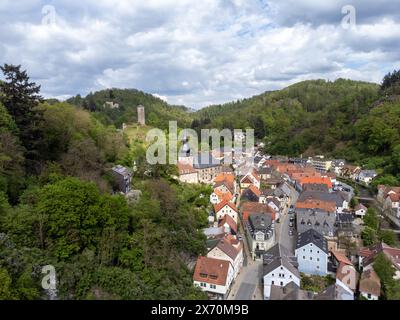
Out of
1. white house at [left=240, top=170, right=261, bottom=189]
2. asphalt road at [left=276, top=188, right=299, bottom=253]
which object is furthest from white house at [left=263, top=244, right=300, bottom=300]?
white house at [left=240, top=170, right=261, bottom=189]

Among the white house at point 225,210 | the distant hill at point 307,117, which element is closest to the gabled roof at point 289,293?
the white house at point 225,210

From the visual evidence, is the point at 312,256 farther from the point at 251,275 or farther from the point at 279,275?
the point at 251,275

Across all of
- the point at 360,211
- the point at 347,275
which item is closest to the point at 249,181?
the point at 360,211

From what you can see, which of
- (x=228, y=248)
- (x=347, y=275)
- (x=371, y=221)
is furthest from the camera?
(x=371, y=221)

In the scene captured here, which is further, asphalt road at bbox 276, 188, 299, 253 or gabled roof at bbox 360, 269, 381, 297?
asphalt road at bbox 276, 188, 299, 253

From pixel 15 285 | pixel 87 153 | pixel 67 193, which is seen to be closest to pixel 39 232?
pixel 67 193

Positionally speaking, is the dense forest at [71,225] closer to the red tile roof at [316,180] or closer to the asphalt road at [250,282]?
the asphalt road at [250,282]

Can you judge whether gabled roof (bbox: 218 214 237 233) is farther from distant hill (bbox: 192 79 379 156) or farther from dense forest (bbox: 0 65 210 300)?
distant hill (bbox: 192 79 379 156)

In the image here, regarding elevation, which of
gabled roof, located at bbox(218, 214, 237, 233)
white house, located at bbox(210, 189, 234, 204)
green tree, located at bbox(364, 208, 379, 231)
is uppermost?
white house, located at bbox(210, 189, 234, 204)
